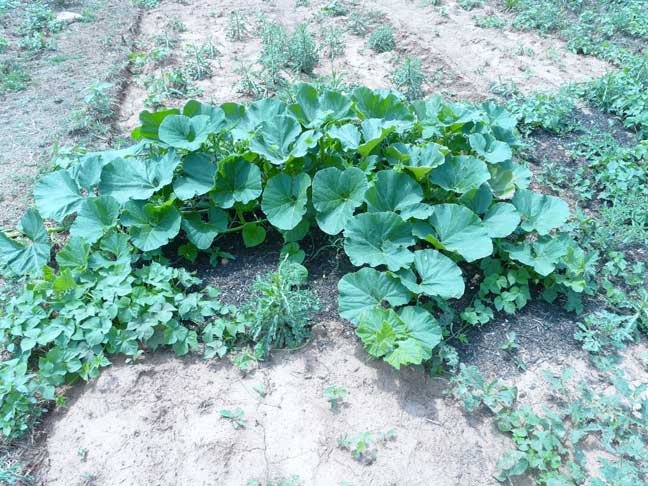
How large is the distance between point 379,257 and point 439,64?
3325 mm

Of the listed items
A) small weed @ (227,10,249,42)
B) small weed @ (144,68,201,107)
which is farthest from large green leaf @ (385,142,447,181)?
small weed @ (227,10,249,42)

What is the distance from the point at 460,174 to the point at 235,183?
1433 millimetres

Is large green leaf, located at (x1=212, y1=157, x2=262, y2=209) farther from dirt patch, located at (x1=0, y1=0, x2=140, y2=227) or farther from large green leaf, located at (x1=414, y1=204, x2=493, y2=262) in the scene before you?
dirt patch, located at (x1=0, y1=0, x2=140, y2=227)

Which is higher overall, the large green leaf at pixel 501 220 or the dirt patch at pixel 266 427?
the large green leaf at pixel 501 220

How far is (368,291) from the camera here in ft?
9.33

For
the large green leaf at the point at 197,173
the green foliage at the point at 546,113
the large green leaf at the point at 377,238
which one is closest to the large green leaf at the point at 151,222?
the large green leaf at the point at 197,173

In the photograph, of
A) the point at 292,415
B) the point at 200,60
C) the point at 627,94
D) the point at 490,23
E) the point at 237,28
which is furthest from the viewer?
the point at 490,23

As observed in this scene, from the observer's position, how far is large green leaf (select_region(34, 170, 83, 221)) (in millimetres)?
3285

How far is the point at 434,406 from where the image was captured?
8.62 ft

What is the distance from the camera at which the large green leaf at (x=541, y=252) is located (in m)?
3.01

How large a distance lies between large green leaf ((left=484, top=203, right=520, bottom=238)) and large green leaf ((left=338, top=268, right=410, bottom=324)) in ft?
2.31

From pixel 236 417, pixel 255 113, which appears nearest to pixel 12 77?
pixel 255 113

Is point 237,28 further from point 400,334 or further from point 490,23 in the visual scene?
point 400,334

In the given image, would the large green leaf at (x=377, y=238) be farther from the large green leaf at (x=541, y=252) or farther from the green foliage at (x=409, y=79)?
the green foliage at (x=409, y=79)
